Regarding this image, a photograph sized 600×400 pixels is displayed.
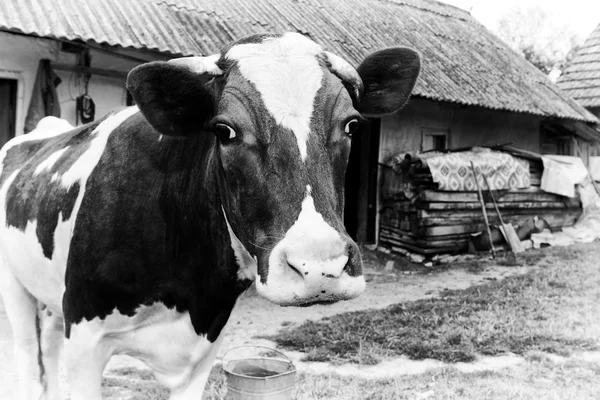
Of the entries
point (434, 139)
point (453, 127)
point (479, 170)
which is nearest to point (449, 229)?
point (479, 170)

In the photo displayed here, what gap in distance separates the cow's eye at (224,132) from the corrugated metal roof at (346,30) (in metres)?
4.72

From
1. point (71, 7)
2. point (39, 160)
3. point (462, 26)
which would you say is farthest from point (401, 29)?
point (39, 160)

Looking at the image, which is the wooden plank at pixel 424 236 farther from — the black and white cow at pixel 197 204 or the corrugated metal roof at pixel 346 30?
the black and white cow at pixel 197 204

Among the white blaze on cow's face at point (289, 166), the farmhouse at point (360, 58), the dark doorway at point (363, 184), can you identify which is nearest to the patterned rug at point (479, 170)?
the farmhouse at point (360, 58)

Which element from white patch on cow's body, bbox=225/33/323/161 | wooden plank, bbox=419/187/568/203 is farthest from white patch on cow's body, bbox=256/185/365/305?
wooden plank, bbox=419/187/568/203

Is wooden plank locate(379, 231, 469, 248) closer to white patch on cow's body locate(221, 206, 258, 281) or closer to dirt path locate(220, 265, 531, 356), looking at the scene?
dirt path locate(220, 265, 531, 356)

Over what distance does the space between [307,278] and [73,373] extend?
4.06ft

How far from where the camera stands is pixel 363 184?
34.0 ft

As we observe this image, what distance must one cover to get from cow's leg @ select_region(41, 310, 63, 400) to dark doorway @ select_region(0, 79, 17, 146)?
412cm

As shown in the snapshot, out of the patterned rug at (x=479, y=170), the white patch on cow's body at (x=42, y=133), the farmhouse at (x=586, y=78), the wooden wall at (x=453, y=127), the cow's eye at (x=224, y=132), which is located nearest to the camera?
the cow's eye at (x=224, y=132)

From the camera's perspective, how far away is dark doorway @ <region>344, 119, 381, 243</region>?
10.1m

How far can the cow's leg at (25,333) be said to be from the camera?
2922mm

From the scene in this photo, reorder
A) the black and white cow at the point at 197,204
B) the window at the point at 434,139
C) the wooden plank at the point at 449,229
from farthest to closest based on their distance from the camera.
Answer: the window at the point at 434,139, the wooden plank at the point at 449,229, the black and white cow at the point at 197,204

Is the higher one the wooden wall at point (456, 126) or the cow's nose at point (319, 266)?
the cow's nose at point (319, 266)
